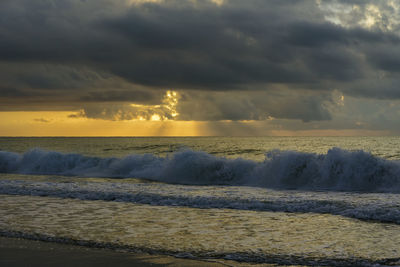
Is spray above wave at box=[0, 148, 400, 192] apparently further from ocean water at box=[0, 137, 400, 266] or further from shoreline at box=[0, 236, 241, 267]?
shoreline at box=[0, 236, 241, 267]

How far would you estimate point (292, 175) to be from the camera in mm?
22719

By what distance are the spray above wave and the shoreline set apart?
554 inches

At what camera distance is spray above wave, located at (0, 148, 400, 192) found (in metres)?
21.2

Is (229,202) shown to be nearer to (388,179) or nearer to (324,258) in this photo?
(324,258)

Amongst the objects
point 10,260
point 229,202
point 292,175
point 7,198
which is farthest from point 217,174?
point 10,260

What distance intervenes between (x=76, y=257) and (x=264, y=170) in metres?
17.3

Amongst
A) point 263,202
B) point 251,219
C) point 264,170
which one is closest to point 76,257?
point 251,219

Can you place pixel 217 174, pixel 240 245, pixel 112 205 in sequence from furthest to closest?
pixel 217 174 < pixel 112 205 < pixel 240 245

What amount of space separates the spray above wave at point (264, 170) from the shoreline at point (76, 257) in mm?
14075

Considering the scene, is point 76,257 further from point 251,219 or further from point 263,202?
point 263,202

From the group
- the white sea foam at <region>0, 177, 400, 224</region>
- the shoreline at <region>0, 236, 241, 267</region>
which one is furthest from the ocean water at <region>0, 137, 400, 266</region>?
the shoreline at <region>0, 236, 241, 267</region>

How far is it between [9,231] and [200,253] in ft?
16.2

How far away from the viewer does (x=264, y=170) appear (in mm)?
23953

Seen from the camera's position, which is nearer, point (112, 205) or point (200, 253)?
point (200, 253)
